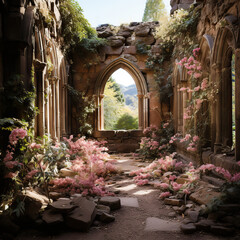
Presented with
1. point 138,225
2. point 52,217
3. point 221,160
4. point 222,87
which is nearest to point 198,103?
point 222,87

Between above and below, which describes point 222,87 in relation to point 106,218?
above

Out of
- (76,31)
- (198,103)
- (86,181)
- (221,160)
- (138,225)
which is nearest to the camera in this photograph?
(138,225)

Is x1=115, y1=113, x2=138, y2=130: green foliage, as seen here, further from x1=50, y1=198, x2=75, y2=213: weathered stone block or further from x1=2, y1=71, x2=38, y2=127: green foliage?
x1=50, y1=198, x2=75, y2=213: weathered stone block

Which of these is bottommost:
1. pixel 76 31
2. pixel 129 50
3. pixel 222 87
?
pixel 222 87

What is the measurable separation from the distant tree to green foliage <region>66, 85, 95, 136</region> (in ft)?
33.5

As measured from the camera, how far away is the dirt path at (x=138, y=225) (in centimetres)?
275

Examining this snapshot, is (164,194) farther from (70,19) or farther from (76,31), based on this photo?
(76,31)

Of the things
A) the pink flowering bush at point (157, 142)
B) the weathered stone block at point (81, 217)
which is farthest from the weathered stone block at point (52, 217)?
the pink flowering bush at point (157, 142)

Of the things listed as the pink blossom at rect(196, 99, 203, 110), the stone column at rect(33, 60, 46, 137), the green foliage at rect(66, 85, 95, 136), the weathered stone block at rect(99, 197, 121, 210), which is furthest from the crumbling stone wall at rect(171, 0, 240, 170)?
the green foliage at rect(66, 85, 95, 136)

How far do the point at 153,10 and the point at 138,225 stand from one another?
16.7m

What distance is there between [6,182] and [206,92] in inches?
155

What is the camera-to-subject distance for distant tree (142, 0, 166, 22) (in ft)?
55.8

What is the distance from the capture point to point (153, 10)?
17.2 m

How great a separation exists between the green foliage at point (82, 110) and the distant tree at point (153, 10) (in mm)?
10224
